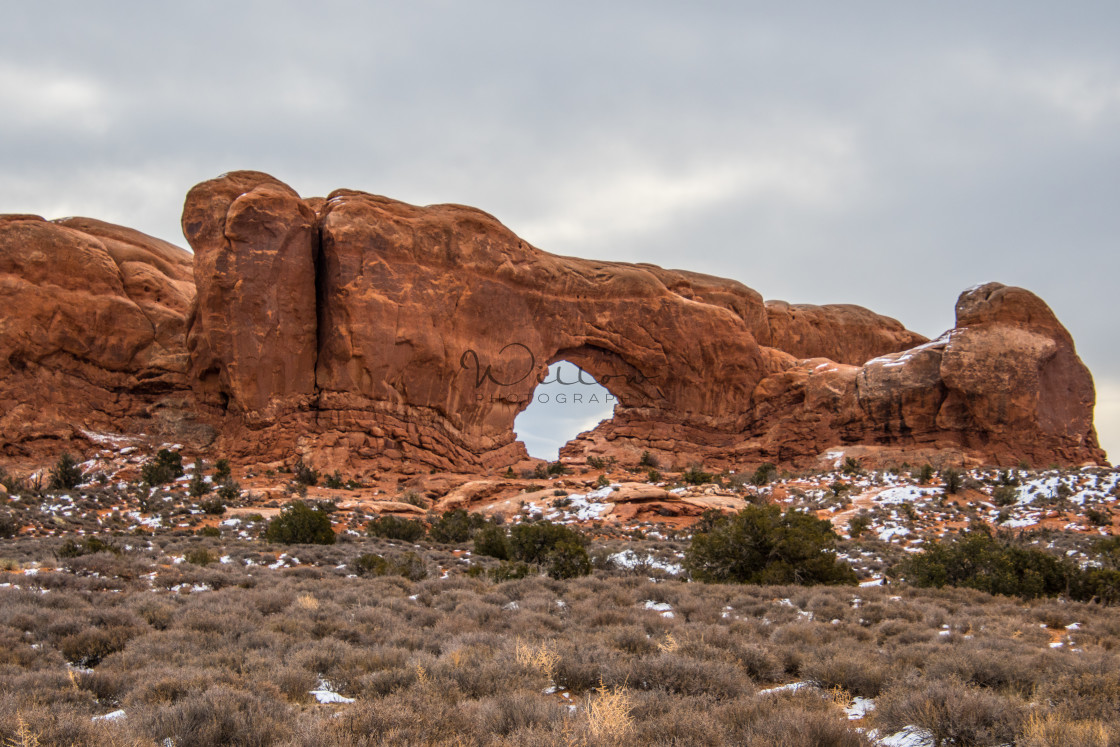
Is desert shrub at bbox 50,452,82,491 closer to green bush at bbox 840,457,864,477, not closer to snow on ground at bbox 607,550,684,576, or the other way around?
snow on ground at bbox 607,550,684,576

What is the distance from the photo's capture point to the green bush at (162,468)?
22.0 meters

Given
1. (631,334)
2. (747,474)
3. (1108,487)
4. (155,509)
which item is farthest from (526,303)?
(1108,487)

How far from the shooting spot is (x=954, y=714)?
405 cm

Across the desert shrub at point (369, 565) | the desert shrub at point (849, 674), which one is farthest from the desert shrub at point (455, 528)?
the desert shrub at point (849, 674)

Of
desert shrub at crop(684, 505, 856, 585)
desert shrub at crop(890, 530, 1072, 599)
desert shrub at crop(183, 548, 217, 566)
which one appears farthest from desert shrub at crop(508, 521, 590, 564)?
desert shrub at crop(890, 530, 1072, 599)

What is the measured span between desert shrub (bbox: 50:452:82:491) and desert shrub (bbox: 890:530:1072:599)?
72.3 feet

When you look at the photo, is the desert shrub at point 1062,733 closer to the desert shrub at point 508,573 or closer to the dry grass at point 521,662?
the dry grass at point 521,662

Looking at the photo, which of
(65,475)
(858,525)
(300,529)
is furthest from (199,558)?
(858,525)

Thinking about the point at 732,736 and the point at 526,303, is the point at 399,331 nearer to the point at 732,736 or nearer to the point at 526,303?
the point at 526,303

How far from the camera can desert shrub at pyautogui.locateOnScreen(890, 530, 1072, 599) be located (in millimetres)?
10234

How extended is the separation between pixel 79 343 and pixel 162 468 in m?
6.97

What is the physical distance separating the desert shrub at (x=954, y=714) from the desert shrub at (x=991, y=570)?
6.95m

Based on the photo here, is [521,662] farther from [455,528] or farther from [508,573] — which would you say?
[455,528]

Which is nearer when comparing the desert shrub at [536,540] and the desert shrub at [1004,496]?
the desert shrub at [536,540]
